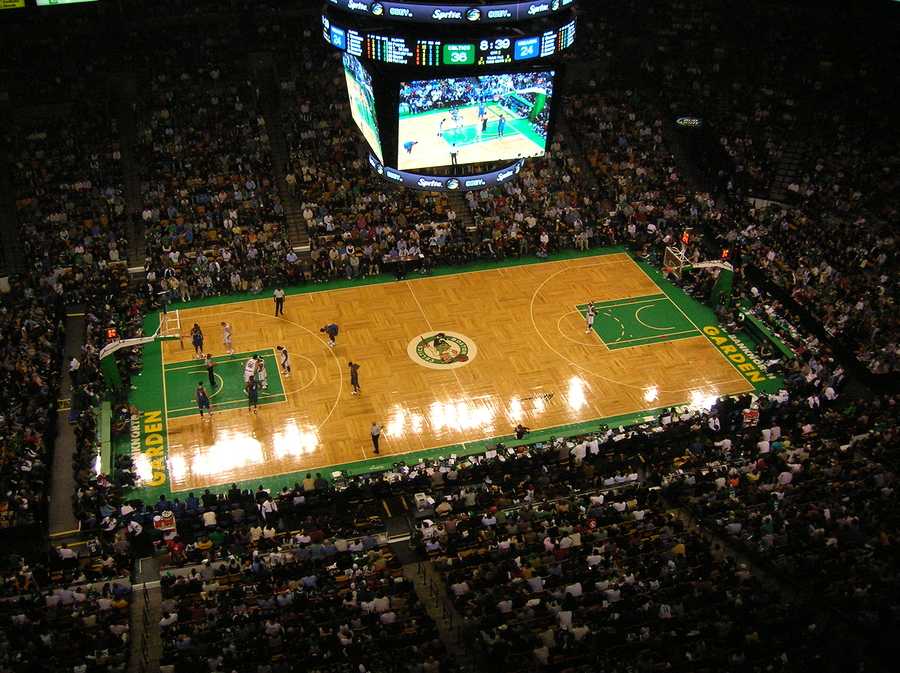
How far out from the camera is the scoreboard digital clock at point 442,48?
30.5 meters

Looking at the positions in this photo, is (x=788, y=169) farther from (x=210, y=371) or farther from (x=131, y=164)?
(x=131, y=164)

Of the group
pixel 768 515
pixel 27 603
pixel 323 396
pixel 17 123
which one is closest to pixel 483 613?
pixel 768 515

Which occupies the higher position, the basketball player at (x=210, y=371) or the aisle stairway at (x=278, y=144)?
the aisle stairway at (x=278, y=144)

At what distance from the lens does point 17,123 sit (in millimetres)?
44156

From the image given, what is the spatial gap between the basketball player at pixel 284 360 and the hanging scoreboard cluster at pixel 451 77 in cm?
698

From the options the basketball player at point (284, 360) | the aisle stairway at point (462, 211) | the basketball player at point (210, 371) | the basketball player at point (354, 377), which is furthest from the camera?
the aisle stairway at point (462, 211)

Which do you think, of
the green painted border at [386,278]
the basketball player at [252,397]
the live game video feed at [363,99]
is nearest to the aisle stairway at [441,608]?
the basketball player at [252,397]

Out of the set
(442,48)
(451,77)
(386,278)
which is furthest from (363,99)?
(386,278)

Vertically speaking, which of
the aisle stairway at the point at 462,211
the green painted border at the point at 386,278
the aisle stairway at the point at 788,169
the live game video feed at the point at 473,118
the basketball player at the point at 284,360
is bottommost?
the green painted border at the point at 386,278

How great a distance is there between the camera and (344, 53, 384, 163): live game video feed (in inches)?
1282

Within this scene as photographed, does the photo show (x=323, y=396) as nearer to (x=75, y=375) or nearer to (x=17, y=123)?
(x=75, y=375)

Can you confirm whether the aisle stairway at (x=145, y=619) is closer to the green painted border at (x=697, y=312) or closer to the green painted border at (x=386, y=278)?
the green painted border at (x=386, y=278)

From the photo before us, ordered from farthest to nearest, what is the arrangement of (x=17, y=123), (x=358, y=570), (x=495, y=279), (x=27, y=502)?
(x=17, y=123) < (x=495, y=279) < (x=27, y=502) < (x=358, y=570)

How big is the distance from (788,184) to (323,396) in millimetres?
24355
